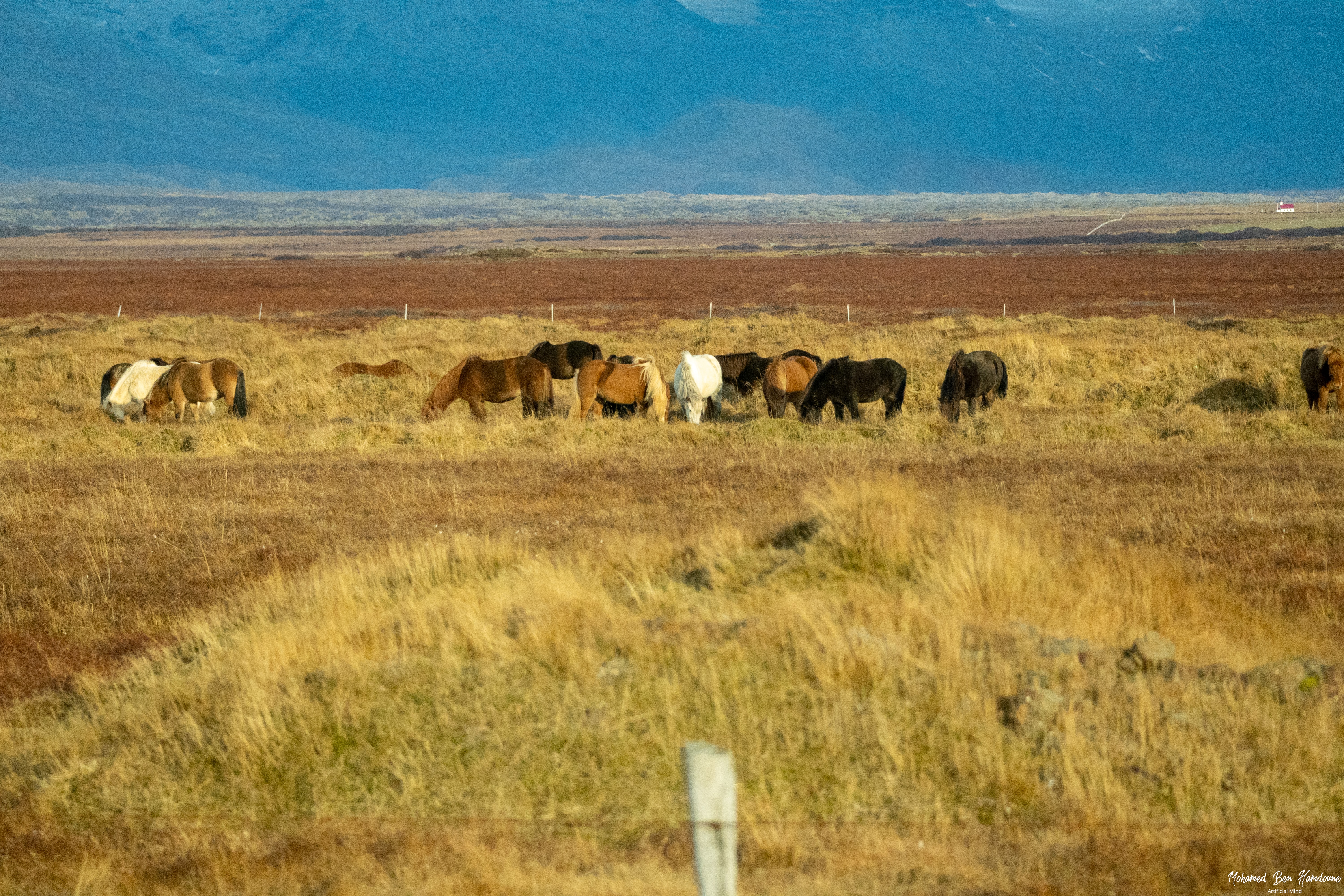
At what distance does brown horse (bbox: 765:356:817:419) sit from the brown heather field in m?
5.72

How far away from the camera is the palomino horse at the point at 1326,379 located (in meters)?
17.8

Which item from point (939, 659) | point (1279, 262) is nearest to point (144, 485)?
point (939, 659)

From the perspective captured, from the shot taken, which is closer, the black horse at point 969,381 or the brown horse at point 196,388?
the black horse at point 969,381

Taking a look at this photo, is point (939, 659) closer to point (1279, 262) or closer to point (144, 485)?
point (144, 485)

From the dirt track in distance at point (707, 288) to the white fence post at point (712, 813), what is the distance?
124 feet

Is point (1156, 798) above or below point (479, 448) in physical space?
below

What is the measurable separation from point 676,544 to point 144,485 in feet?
23.6

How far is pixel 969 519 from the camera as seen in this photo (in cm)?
845

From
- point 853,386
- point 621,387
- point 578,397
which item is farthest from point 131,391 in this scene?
point 853,386

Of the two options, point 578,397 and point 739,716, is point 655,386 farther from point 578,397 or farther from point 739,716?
point 739,716

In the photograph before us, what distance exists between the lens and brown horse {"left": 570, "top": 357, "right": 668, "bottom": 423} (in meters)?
18.1

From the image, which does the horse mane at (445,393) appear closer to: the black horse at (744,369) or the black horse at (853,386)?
the black horse at (744,369)

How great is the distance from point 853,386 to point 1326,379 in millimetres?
6546

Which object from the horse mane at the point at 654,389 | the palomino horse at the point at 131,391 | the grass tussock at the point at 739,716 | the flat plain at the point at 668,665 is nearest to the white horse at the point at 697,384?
the horse mane at the point at 654,389
